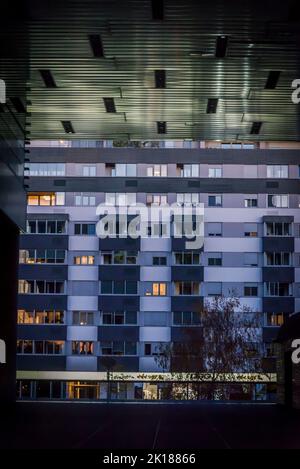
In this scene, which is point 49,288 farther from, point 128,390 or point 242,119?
point 242,119

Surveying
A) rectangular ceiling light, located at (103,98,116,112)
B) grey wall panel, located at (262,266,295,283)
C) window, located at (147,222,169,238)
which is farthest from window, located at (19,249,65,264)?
rectangular ceiling light, located at (103,98,116,112)

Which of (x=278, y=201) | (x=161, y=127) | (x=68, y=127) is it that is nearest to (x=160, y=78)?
(x=161, y=127)

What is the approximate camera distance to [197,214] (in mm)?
59219

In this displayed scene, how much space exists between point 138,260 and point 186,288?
388 cm

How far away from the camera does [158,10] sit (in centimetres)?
1556

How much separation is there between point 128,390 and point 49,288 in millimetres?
9041

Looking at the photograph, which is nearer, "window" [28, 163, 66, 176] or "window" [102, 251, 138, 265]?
"window" [102, 251, 138, 265]

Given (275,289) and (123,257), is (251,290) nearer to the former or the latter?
(275,289)

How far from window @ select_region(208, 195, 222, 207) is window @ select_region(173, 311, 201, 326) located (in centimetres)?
789

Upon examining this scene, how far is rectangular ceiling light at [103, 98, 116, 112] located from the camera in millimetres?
22234

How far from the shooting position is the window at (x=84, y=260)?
59375 millimetres

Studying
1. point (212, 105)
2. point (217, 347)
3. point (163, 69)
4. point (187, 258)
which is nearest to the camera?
point (163, 69)

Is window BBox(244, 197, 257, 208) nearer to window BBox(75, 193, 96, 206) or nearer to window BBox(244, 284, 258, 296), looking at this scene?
window BBox(244, 284, 258, 296)
